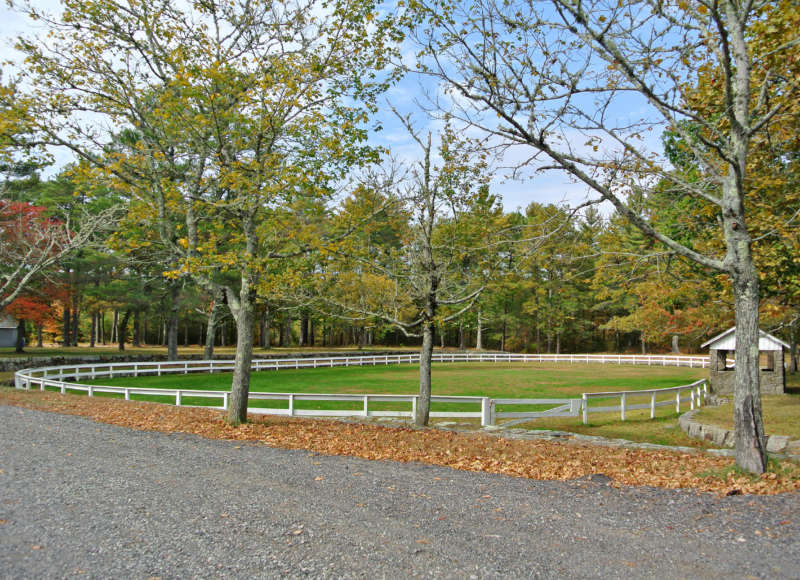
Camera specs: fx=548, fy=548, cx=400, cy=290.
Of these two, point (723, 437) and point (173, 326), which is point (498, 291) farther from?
point (173, 326)

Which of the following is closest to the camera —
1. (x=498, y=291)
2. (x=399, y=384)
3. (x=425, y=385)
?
(x=425, y=385)

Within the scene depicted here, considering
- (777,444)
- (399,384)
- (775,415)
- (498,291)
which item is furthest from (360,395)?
(775,415)

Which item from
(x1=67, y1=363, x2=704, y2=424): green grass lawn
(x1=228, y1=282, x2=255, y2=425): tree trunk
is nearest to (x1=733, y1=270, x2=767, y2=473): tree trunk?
(x1=228, y1=282, x2=255, y2=425): tree trunk

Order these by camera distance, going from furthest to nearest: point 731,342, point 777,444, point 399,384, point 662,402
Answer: point 399,384
point 731,342
point 662,402
point 777,444

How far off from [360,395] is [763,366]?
1609 cm

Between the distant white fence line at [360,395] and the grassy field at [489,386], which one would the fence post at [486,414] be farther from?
the grassy field at [489,386]

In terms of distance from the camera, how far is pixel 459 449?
939 centimetres

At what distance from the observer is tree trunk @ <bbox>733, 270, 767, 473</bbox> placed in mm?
7184

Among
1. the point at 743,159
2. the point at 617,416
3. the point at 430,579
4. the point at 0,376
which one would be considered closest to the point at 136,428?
the point at 430,579

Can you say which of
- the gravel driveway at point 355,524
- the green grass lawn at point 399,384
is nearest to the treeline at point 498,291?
the green grass lawn at point 399,384

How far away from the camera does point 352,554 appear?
4422 mm

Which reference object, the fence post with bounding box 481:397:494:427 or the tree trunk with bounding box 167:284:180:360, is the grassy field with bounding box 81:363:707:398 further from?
the fence post with bounding box 481:397:494:427

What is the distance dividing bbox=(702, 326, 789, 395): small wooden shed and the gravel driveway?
52.0 ft

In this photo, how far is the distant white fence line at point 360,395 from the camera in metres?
14.2
